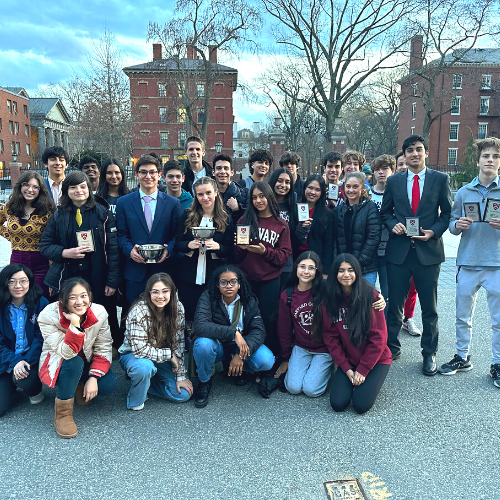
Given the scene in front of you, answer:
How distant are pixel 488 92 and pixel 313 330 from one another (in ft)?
166

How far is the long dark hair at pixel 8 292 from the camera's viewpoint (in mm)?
3748

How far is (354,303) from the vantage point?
375 centimetres

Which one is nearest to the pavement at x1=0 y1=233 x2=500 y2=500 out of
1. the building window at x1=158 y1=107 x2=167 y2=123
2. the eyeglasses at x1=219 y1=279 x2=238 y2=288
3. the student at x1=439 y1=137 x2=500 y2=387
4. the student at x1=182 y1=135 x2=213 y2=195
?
the student at x1=439 y1=137 x2=500 y2=387

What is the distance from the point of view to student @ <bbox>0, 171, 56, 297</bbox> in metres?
4.29

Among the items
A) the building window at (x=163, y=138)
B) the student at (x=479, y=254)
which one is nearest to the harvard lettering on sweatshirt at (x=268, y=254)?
the student at (x=479, y=254)

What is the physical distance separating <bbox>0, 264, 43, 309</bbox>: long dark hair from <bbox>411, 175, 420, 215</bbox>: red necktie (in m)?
3.93

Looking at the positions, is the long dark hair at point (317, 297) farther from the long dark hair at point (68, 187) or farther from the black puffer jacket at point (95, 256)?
the long dark hair at point (68, 187)

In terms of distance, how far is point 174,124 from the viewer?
4647 cm

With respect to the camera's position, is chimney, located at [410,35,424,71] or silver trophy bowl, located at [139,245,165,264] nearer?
silver trophy bowl, located at [139,245,165,264]

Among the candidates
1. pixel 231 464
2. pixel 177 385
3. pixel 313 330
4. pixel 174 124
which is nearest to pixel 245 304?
pixel 313 330

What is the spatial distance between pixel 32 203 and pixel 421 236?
4.15 m

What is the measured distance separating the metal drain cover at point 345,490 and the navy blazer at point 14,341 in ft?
9.08

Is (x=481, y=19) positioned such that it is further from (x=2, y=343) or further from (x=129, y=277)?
(x=2, y=343)

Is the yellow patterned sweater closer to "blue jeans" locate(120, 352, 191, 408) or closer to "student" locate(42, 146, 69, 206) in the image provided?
"student" locate(42, 146, 69, 206)
